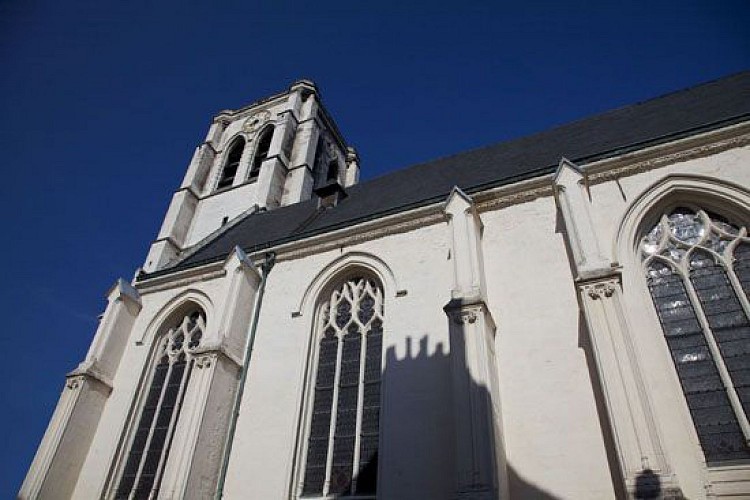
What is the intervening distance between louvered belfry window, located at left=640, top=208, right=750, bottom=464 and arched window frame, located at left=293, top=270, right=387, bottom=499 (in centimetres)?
424

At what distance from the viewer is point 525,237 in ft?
26.6

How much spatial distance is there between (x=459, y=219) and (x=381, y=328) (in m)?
2.40

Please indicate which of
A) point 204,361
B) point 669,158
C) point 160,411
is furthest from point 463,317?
point 160,411

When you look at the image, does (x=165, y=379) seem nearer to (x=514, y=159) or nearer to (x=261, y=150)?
(x=514, y=159)

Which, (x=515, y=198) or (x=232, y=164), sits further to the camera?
(x=232, y=164)

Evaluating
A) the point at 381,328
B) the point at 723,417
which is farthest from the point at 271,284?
the point at 723,417

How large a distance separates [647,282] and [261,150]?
1964 centimetres

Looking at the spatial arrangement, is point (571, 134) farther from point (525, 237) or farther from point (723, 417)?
point (723, 417)

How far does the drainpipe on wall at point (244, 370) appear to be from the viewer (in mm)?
7876

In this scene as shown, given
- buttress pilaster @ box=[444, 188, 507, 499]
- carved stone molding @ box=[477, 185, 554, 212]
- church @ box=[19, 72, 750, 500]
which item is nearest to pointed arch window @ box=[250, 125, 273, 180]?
church @ box=[19, 72, 750, 500]

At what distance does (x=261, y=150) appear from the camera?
909 inches

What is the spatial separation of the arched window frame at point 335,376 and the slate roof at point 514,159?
125 centimetres

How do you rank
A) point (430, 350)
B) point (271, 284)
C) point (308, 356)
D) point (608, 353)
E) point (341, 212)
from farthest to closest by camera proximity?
point (341, 212), point (271, 284), point (308, 356), point (430, 350), point (608, 353)

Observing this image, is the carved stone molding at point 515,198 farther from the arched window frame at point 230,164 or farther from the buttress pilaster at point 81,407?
the arched window frame at point 230,164
